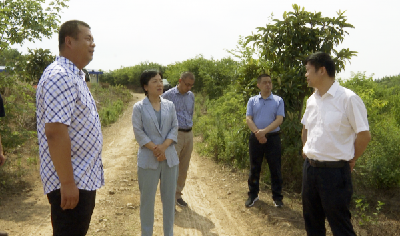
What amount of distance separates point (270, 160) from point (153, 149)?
2.46 meters

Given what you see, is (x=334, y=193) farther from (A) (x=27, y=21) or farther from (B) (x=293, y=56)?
(A) (x=27, y=21)

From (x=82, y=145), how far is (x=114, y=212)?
3442 millimetres

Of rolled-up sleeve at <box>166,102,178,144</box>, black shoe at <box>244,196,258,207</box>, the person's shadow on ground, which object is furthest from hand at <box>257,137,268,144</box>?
rolled-up sleeve at <box>166,102,178,144</box>

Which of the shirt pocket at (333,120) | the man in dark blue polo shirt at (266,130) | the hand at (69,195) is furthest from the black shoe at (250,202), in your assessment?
the hand at (69,195)

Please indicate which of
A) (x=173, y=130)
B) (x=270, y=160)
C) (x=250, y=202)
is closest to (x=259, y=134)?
(x=270, y=160)

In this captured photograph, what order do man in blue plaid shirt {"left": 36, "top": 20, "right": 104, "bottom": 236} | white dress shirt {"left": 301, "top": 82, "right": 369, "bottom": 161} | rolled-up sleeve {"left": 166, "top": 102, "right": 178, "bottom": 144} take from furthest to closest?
rolled-up sleeve {"left": 166, "top": 102, "right": 178, "bottom": 144}
white dress shirt {"left": 301, "top": 82, "right": 369, "bottom": 161}
man in blue plaid shirt {"left": 36, "top": 20, "right": 104, "bottom": 236}

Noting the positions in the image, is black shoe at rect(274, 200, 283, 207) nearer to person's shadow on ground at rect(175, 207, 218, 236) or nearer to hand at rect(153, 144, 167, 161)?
person's shadow on ground at rect(175, 207, 218, 236)

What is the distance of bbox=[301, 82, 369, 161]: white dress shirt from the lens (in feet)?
10.6

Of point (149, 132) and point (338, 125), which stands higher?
point (338, 125)

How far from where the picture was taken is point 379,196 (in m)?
6.43

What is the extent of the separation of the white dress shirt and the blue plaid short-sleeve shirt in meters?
2.08

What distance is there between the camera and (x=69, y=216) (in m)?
2.34

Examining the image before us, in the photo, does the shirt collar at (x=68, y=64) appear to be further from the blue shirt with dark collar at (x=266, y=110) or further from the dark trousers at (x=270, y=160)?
the dark trousers at (x=270, y=160)

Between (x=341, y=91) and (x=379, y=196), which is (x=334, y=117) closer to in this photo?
→ (x=341, y=91)
